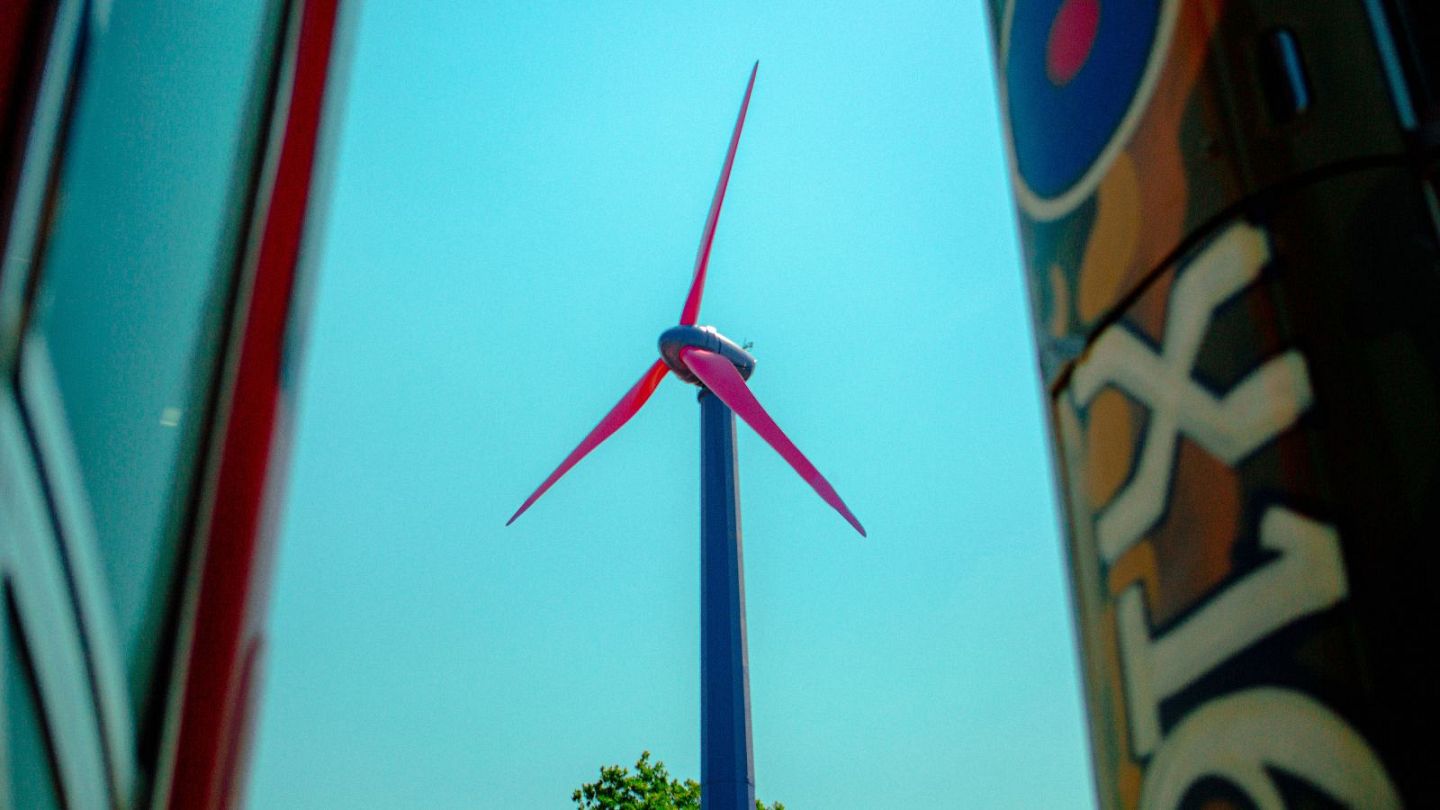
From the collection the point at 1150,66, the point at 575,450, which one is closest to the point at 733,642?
the point at 575,450

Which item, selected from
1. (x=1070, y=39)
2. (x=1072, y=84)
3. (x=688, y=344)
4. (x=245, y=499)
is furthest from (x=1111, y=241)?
(x=688, y=344)

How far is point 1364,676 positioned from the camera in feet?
6.41

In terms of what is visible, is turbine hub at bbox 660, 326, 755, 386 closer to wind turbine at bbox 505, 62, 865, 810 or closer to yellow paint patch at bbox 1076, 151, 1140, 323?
wind turbine at bbox 505, 62, 865, 810

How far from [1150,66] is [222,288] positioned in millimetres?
2012

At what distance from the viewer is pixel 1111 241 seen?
9.07 ft

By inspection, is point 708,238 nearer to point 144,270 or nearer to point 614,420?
point 614,420

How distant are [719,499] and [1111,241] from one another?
24.2 m

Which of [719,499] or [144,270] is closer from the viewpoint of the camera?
[144,270]

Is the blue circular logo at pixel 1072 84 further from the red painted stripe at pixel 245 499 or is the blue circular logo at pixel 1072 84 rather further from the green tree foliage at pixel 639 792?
the green tree foliage at pixel 639 792

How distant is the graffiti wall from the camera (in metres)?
2.01

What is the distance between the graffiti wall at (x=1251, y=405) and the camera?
2008mm

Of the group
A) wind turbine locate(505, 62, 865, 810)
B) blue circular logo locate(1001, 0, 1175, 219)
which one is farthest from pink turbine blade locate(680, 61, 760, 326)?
blue circular logo locate(1001, 0, 1175, 219)

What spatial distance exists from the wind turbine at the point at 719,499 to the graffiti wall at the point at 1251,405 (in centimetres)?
2110

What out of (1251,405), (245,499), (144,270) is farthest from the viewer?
(1251,405)
